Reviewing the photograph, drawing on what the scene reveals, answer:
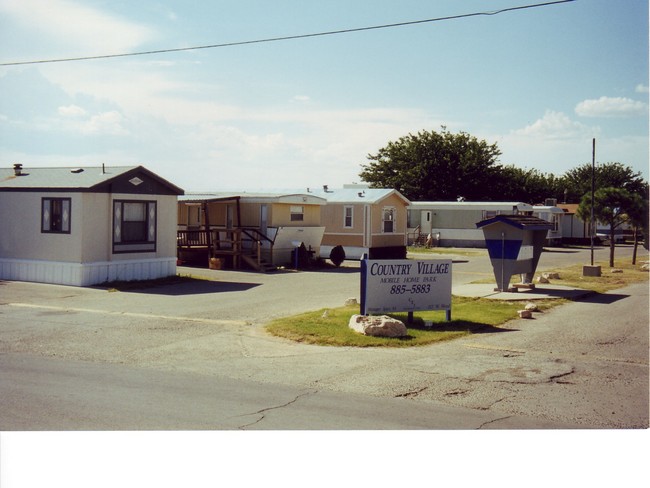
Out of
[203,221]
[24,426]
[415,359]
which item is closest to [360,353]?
[415,359]

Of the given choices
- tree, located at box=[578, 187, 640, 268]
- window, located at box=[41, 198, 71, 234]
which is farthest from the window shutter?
tree, located at box=[578, 187, 640, 268]

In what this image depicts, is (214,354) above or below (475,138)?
below

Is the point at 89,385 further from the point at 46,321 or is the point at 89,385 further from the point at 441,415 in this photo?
the point at 46,321

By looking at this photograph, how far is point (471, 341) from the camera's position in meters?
11.8

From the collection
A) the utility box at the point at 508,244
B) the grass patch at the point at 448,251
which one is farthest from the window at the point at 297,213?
the utility box at the point at 508,244

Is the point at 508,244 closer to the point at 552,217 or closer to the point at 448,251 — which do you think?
the point at 448,251

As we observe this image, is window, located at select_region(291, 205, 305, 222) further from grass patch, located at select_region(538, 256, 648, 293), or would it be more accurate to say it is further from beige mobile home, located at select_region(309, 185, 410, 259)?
grass patch, located at select_region(538, 256, 648, 293)

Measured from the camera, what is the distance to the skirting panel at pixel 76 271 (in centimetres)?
1889

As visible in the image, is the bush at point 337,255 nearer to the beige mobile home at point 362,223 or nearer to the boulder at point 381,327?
the beige mobile home at point 362,223

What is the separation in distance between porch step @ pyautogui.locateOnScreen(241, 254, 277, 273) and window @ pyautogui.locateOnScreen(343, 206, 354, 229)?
24.1ft

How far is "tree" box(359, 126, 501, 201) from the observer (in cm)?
5309

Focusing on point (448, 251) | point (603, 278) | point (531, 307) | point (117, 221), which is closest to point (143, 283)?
point (117, 221)

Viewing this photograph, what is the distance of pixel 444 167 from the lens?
5334 centimetres

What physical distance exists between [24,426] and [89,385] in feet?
5.41
